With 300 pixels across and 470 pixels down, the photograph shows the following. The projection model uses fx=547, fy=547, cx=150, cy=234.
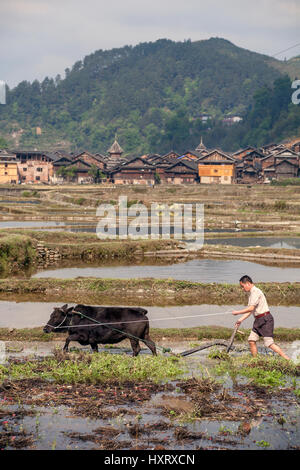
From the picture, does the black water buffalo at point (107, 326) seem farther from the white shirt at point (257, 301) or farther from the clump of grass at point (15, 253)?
the clump of grass at point (15, 253)

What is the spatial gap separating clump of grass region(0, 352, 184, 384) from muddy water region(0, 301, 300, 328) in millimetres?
3293

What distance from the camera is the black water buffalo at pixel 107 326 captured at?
10.7 meters

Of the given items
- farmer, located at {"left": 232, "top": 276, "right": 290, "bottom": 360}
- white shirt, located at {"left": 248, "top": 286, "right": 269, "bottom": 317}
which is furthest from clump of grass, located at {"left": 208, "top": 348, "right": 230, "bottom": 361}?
white shirt, located at {"left": 248, "top": 286, "right": 269, "bottom": 317}

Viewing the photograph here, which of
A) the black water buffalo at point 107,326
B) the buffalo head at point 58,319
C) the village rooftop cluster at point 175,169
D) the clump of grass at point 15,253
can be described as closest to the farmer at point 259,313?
the black water buffalo at point 107,326

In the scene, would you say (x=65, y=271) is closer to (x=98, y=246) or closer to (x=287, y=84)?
(x=98, y=246)

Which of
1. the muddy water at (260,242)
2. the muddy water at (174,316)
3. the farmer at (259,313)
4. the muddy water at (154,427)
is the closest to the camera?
the muddy water at (154,427)

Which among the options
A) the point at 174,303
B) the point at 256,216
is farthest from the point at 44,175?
the point at 174,303

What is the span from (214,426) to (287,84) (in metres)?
128

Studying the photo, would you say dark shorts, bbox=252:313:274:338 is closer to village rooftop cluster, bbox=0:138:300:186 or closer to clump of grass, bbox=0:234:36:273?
clump of grass, bbox=0:234:36:273

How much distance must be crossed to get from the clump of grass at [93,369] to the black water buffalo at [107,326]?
39cm

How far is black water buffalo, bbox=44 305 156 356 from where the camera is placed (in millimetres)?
10672

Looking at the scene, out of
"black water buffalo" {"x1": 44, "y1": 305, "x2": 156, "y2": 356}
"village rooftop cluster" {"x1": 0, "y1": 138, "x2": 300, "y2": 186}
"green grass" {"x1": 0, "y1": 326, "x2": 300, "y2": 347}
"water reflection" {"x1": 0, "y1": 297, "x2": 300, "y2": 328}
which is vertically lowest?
"water reflection" {"x1": 0, "y1": 297, "x2": 300, "y2": 328}

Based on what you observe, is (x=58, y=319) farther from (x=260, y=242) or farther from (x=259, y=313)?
(x=260, y=242)

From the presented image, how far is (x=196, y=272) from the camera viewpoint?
22844 mm
